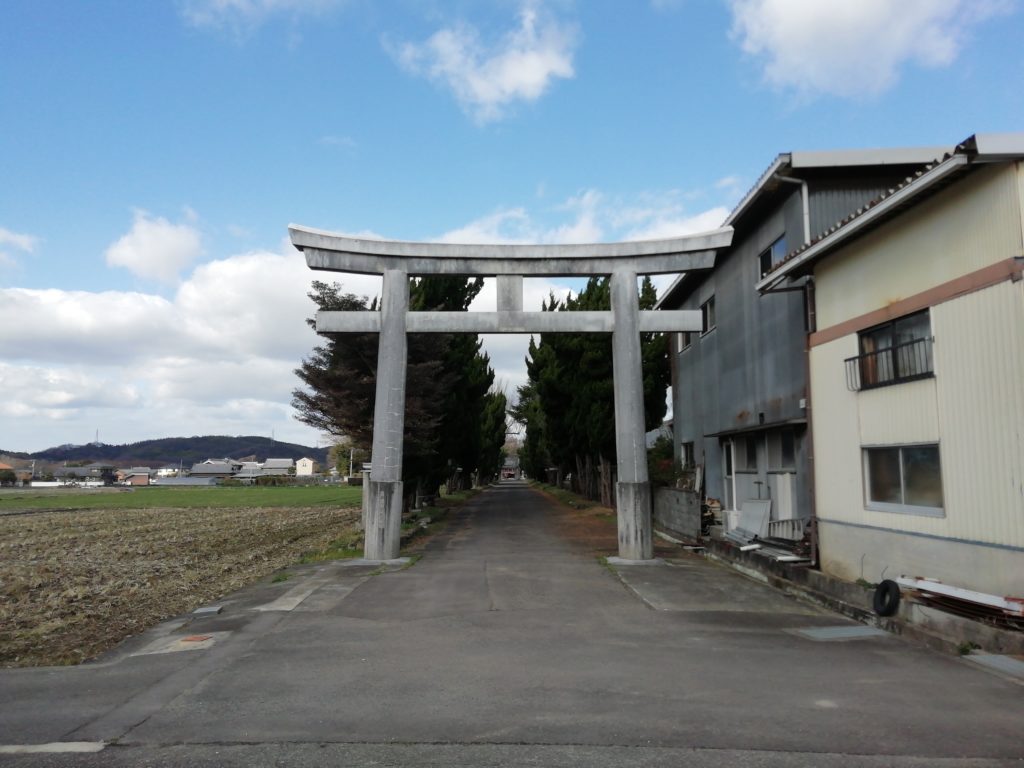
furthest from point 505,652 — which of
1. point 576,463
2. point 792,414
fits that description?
point 576,463

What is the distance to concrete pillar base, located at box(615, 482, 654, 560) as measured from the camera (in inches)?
554

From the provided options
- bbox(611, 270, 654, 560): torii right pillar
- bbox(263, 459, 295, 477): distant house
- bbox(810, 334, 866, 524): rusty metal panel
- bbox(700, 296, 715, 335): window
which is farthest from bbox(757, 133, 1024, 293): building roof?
bbox(263, 459, 295, 477): distant house

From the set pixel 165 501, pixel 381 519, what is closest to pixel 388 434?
pixel 381 519

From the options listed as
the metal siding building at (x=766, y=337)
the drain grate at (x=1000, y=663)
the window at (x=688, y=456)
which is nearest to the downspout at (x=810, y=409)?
the metal siding building at (x=766, y=337)

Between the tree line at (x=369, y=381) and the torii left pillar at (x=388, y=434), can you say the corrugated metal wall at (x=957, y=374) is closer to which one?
the torii left pillar at (x=388, y=434)

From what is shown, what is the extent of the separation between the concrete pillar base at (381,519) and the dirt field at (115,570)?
2.10 meters

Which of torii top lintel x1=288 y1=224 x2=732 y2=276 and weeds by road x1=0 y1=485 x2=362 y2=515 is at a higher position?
torii top lintel x1=288 y1=224 x2=732 y2=276

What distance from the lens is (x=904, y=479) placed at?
386 inches

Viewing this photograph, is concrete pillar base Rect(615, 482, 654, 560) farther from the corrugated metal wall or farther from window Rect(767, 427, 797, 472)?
the corrugated metal wall

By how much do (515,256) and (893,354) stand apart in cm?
736

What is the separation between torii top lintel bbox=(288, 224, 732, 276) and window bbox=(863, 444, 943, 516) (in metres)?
5.80

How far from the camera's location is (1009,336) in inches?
309

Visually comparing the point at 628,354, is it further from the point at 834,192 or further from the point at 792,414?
the point at 834,192

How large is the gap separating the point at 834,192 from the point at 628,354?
4878 millimetres
